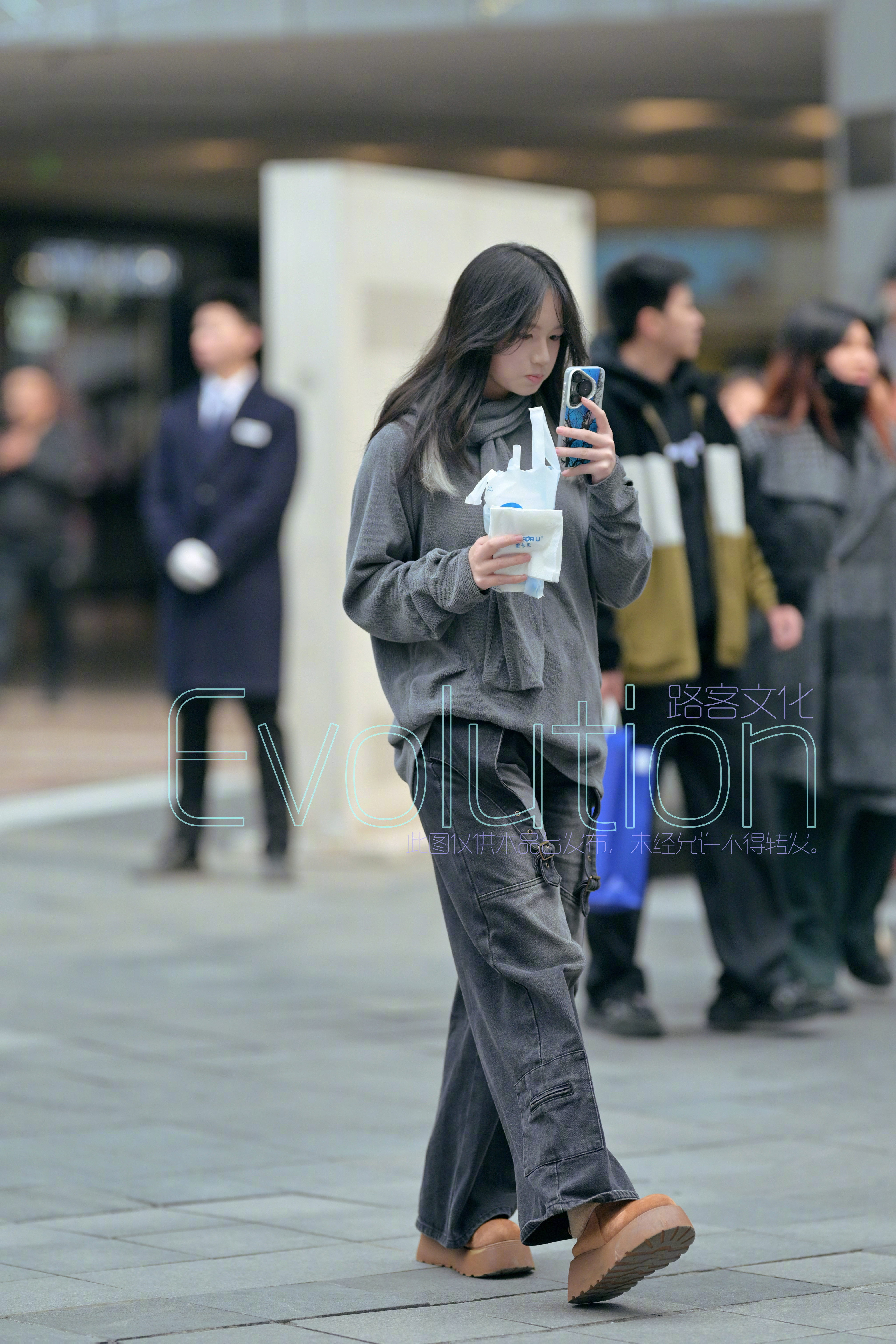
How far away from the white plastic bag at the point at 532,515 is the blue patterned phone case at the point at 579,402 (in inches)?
3.2

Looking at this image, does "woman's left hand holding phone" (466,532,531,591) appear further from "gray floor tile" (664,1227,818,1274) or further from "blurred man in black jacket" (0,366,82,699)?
"blurred man in black jacket" (0,366,82,699)

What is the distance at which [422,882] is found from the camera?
29.2ft

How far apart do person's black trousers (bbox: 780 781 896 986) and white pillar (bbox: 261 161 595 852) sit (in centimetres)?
292

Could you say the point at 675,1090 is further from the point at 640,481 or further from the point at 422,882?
the point at 422,882

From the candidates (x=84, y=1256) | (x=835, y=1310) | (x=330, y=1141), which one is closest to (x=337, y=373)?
(x=330, y=1141)

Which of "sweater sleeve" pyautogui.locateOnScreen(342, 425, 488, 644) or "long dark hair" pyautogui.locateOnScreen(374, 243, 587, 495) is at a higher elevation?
"long dark hair" pyautogui.locateOnScreen(374, 243, 587, 495)

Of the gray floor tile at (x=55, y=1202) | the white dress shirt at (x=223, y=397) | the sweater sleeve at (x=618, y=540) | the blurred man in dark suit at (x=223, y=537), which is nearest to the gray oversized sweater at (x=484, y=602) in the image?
the sweater sleeve at (x=618, y=540)

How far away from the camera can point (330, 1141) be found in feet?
16.1

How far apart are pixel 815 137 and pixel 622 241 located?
270 inches

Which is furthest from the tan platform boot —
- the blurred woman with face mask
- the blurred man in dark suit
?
the blurred man in dark suit

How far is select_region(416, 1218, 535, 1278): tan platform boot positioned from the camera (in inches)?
150

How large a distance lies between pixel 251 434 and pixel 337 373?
0.63 m

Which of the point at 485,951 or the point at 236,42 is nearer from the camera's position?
the point at 485,951

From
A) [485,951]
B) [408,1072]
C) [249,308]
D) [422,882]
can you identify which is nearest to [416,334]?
[249,308]
